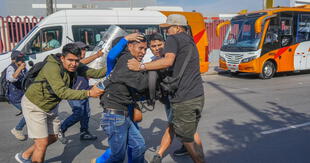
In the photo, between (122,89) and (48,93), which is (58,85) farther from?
(122,89)

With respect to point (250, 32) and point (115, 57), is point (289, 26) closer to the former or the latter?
point (250, 32)

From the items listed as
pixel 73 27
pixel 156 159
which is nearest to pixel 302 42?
pixel 73 27

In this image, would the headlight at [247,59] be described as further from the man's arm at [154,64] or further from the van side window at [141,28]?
the man's arm at [154,64]

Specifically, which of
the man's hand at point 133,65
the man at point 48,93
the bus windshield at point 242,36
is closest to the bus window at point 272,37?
the bus windshield at point 242,36

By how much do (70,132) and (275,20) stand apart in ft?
30.1

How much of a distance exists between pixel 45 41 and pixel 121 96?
6276 millimetres

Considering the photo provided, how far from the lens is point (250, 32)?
10875 mm

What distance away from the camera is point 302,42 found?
1132 centimetres

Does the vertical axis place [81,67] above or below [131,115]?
above

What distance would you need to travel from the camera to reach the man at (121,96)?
2471mm

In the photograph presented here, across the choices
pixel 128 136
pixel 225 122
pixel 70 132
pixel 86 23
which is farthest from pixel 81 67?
pixel 86 23

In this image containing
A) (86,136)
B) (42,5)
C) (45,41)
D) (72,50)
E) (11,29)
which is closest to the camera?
(72,50)

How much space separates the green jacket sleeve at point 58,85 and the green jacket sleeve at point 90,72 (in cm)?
45

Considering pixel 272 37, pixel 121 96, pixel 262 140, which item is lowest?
pixel 262 140
